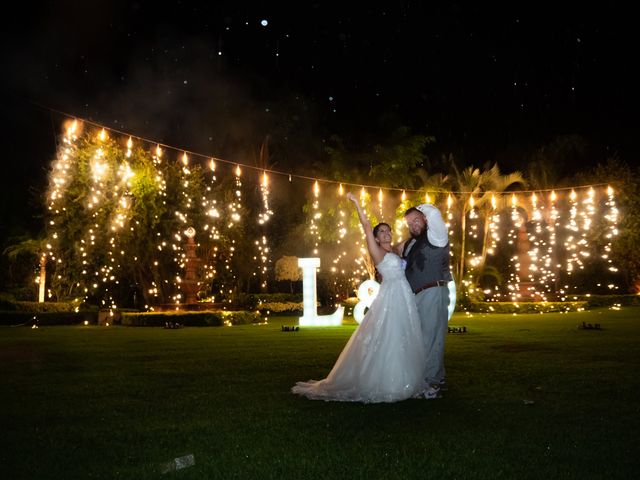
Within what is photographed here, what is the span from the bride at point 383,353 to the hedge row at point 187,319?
14.6m

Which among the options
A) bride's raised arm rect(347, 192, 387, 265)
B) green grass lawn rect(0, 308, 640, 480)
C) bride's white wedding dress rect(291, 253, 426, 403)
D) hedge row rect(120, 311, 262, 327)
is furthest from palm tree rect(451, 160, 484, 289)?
bride's white wedding dress rect(291, 253, 426, 403)

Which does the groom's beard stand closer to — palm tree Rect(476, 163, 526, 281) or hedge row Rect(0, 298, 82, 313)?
hedge row Rect(0, 298, 82, 313)

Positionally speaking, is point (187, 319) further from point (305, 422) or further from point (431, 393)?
point (305, 422)

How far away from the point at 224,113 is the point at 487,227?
1587 cm

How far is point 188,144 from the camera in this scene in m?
35.0

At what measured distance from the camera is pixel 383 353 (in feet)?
21.0

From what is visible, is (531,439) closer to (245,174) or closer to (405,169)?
(405,169)

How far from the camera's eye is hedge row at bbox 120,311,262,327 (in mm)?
21219

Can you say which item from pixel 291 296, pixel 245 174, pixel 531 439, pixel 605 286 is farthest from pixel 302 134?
pixel 531 439

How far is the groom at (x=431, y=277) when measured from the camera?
22.9 ft

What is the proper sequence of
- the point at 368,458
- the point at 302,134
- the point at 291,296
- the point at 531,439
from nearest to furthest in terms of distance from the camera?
the point at 368,458, the point at 531,439, the point at 291,296, the point at 302,134

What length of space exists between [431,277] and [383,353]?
42.5 inches

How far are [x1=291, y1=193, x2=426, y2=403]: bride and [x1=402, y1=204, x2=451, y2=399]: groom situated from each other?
253 millimetres

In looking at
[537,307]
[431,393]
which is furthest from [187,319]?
[431,393]
